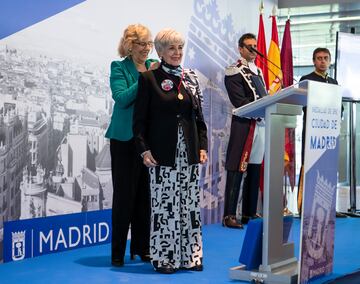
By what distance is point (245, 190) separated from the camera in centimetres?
593

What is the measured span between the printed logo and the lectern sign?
179cm

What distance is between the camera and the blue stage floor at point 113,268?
11.2ft

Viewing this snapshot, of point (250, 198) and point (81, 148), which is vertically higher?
point (81, 148)

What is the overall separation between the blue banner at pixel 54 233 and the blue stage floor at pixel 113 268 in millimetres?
73

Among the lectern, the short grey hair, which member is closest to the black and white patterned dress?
the short grey hair

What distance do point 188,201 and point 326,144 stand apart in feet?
2.72

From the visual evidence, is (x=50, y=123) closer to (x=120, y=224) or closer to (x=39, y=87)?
(x=39, y=87)

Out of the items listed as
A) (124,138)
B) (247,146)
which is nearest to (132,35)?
(124,138)

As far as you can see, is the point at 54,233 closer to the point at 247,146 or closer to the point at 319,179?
the point at 319,179

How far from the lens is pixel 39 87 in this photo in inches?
162

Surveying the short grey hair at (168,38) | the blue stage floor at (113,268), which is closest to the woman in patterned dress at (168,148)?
the short grey hair at (168,38)

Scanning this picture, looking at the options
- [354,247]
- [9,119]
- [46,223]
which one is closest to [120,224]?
[46,223]

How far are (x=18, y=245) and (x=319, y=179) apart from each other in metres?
1.87

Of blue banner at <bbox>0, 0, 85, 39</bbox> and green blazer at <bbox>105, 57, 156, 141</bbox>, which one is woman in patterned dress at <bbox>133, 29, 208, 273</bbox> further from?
blue banner at <bbox>0, 0, 85, 39</bbox>
